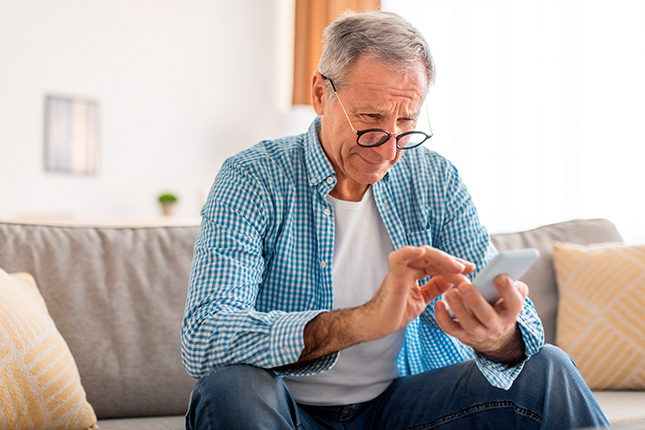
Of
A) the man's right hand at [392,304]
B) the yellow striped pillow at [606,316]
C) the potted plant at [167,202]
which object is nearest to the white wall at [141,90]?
the potted plant at [167,202]

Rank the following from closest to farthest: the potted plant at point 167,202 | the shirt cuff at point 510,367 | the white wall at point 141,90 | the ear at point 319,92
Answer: the shirt cuff at point 510,367
the ear at point 319,92
the white wall at point 141,90
the potted plant at point 167,202

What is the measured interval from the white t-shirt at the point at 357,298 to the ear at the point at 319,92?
210 millimetres

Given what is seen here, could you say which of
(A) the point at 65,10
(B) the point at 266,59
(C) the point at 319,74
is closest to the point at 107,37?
(A) the point at 65,10

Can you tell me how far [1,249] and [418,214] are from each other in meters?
1.00

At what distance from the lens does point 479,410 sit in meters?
1.05

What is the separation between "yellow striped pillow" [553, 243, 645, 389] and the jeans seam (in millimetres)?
639

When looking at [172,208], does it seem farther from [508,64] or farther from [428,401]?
[428,401]

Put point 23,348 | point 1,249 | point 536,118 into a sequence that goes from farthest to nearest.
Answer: point 536,118 < point 1,249 < point 23,348

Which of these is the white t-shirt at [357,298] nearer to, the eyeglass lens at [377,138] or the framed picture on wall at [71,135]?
the eyeglass lens at [377,138]

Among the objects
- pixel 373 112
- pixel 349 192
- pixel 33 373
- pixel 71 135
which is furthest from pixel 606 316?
pixel 71 135

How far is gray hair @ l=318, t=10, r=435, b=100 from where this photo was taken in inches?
45.9

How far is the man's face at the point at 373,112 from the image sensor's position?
45.5 inches

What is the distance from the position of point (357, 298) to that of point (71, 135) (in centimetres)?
281

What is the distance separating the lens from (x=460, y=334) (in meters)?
0.95
